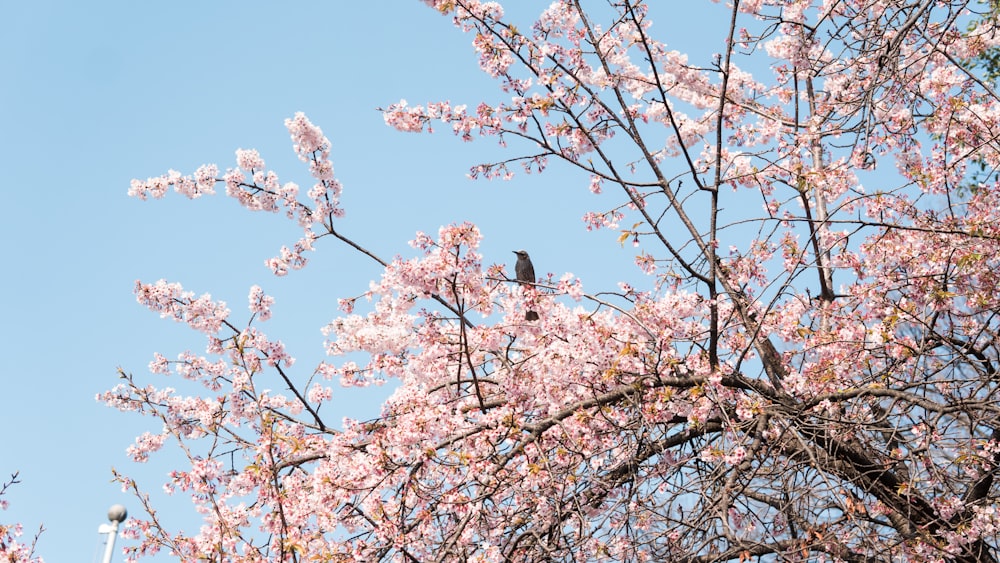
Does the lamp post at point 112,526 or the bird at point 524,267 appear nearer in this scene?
the bird at point 524,267

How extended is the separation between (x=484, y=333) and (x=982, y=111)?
337 cm

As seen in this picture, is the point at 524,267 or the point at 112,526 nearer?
the point at 524,267

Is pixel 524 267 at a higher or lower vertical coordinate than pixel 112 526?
lower

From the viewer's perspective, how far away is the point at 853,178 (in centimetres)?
631

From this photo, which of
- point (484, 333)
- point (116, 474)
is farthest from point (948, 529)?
point (116, 474)

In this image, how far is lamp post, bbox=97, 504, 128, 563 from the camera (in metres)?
11.8

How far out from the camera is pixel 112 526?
41.2 feet

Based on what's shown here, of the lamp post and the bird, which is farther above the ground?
the lamp post

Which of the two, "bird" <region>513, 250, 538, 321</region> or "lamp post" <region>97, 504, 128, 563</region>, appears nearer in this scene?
"bird" <region>513, 250, 538, 321</region>

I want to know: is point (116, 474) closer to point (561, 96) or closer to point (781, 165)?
point (561, 96)

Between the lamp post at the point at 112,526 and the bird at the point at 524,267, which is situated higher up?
the lamp post at the point at 112,526

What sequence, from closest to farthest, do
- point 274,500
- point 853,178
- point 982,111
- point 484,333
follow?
point 274,500 < point 484,333 < point 982,111 < point 853,178

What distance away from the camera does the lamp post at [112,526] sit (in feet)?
38.8

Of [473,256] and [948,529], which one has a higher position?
[473,256]
